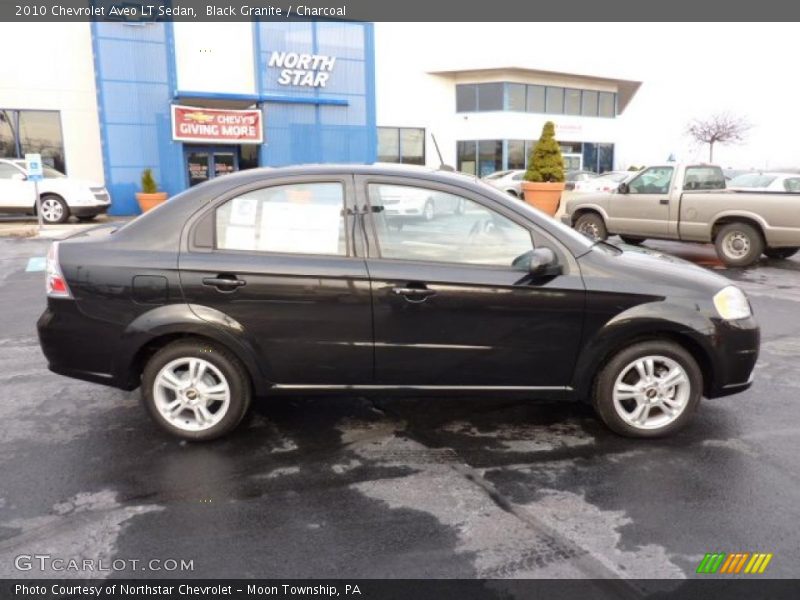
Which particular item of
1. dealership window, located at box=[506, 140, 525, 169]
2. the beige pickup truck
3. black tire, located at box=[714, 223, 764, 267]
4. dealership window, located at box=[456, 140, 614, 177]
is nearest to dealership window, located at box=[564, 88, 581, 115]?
dealership window, located at box=[456, 140, 614, 177]

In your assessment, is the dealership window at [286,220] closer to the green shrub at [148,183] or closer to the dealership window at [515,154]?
the green shrub at [148,183]

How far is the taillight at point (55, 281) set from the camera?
149 inches

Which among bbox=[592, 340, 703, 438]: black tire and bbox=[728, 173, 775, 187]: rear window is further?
bbox=[728, 173, 775, 187]: rear window

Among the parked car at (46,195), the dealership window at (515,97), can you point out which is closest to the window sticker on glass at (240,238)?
the parked car at (46,195)

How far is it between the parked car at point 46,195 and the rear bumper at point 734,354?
1641cm

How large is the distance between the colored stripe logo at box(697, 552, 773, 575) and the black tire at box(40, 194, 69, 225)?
17.2 metres

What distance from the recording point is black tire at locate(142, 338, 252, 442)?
380 cm

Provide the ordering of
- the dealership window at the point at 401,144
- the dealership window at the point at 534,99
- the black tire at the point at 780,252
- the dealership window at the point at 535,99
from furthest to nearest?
the dealership window at the point at 535,99 → the dealership window at the point at 534,99 → the dealership window at the point at 401,144 → the black tire at the point at 780,252

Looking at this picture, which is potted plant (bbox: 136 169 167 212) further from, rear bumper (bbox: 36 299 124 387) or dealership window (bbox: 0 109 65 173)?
rear bumper (bbox: 36 299 124 387)

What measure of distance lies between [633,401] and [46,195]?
54.2ft

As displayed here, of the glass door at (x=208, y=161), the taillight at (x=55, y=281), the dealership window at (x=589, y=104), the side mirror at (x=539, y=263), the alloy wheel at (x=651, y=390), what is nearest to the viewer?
the side mirror at (x=539, y=263)

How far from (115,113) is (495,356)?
61.1 ft

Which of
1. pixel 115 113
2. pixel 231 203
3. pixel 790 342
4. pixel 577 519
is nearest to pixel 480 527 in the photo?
pixel 577 519

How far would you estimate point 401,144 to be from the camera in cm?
2838
